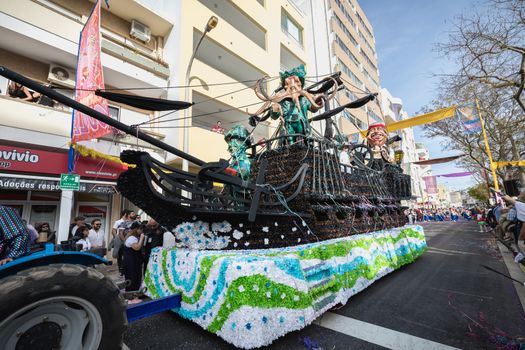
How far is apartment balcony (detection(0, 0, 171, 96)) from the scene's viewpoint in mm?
7609

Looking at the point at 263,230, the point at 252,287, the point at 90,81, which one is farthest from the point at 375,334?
the point at 90,81

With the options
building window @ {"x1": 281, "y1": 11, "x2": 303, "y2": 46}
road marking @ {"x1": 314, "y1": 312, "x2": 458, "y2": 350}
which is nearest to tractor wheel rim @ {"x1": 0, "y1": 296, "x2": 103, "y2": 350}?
road marking @ {"x1": 314, "y1": 312, "x2": 458, "y2": 350}

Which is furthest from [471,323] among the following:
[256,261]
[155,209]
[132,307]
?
[155,209]

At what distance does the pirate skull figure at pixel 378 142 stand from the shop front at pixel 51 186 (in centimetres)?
918

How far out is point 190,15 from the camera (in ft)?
37.1

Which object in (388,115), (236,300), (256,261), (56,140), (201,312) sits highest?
(388,115)

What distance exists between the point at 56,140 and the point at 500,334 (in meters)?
11.4

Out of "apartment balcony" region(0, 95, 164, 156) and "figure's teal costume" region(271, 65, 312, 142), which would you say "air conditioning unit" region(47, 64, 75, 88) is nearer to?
"apartment balcony" region(0, 95, 164, 156)

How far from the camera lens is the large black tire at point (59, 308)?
1.56m

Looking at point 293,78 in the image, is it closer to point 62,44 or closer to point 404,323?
point 404,323

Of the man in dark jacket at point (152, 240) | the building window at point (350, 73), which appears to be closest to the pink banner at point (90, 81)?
the man in dark jacket at point (152, 240)

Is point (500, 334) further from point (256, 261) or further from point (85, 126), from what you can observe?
point (85, 126)

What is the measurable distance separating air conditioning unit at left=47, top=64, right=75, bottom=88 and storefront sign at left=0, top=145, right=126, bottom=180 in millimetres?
2716

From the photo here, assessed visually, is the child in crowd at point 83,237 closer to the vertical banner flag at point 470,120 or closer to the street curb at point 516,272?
the street curb at point 516,272
